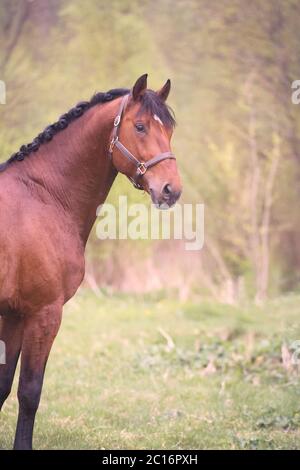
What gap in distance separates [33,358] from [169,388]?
2781mm

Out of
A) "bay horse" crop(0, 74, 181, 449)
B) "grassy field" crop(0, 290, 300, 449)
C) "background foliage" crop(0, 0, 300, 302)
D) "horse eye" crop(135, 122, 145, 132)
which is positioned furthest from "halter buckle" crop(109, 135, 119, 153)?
"background foliage" crop(0, 0, 300, 302)

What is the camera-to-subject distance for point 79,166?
14.2 ft

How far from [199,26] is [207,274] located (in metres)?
6.31

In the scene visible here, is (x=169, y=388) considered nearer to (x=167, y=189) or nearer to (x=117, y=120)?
(x=167, y=189)

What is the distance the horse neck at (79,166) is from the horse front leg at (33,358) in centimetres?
62

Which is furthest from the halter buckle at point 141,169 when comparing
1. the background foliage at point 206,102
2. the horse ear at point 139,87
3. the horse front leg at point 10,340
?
the background foliage at point 206,102

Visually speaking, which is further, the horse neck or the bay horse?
the horse neck

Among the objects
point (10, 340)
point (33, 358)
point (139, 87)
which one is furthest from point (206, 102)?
point (33, 358)

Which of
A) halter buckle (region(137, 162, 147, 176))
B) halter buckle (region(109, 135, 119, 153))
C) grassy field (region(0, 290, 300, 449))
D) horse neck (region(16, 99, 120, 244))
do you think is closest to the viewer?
halter buckle (region(137, 162, 147, 176))

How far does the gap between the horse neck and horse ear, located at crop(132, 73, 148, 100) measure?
0.19 m

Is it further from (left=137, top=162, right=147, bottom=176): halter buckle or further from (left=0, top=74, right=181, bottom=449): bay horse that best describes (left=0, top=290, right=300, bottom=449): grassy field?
(left=137, top=162, right=147, bottom=176): halter buckle

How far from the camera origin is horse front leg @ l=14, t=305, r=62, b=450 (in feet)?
13.1

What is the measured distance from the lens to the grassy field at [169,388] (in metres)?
5.00
